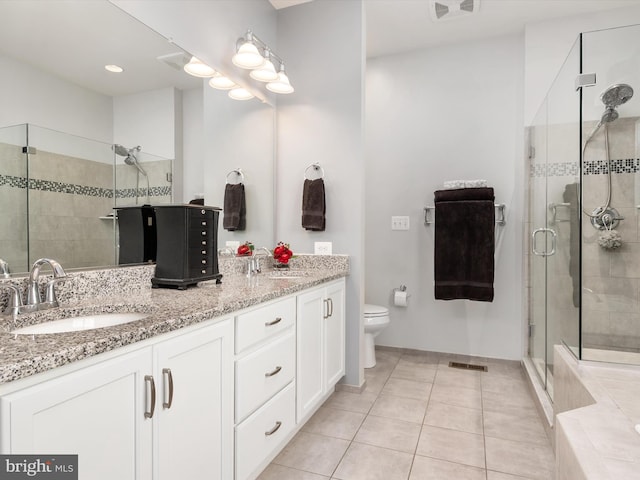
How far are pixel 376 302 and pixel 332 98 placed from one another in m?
1.76

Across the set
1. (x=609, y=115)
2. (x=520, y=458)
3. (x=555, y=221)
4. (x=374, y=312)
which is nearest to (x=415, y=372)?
(x=374, y=312)

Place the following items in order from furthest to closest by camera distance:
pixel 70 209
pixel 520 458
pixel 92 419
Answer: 1. pixel 520 458
2. pixel 70 209
3. pixel 92 419

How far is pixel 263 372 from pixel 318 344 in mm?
590

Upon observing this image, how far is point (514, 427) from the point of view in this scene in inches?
81.2

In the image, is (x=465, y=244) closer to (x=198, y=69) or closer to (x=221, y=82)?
(x=221, y=82)

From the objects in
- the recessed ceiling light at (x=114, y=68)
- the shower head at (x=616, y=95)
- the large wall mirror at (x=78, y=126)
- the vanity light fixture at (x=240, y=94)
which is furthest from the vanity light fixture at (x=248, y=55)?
the shower head at (x=616, y=95)

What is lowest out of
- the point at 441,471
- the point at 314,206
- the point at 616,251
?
the point at 441,471

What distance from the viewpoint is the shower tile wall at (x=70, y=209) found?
4.10 ft

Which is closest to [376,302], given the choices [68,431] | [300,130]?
[300,130]

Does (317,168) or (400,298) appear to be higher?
(317,168)

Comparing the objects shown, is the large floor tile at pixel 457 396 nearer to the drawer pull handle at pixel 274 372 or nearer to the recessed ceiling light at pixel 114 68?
the drawer pull handle at pixel 274 372

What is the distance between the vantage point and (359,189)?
2.50 metres

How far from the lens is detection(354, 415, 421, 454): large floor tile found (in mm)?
1881

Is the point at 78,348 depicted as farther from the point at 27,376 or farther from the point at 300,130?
the point at 300,130
